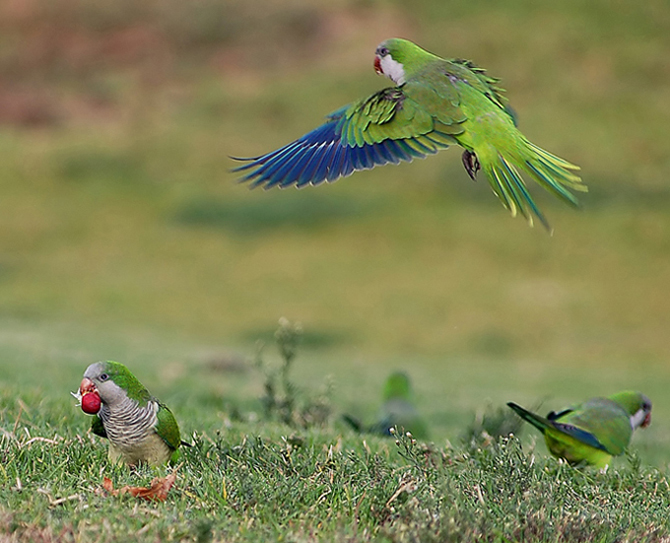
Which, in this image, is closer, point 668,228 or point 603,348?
point 603,348

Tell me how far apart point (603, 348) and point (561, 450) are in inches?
466

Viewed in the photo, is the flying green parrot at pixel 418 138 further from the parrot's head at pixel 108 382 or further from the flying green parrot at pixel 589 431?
the flying green parrot at pixel 589 431

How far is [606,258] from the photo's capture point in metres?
18.9

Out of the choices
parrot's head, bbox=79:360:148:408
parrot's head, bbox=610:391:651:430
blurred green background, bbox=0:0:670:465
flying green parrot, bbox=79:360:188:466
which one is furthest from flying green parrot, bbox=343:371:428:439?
parrot's head, bbox=79:360:148:408

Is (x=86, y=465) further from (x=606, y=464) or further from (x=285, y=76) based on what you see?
(x=285, y=76)

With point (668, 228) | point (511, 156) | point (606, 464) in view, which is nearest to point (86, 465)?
point (511, 156)

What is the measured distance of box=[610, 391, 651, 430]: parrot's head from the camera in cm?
475

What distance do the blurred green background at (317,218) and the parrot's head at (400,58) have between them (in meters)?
3.69

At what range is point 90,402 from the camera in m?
3.30

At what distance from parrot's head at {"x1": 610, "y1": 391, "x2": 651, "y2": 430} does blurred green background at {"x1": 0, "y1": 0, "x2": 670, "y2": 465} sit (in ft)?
6.67

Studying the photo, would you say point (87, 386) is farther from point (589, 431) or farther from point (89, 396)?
point (589, 431)

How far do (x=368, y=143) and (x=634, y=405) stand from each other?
7.10ft

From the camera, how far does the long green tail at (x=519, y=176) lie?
3.55 meters

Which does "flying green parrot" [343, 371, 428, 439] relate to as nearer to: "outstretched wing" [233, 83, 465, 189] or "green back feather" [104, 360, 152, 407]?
"outstretched wing" [233, 83, 465, 189]
